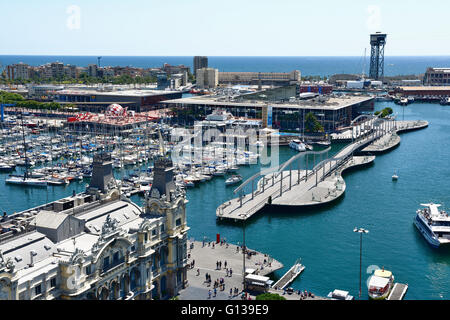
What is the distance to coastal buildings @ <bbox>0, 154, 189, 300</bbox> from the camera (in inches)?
1462

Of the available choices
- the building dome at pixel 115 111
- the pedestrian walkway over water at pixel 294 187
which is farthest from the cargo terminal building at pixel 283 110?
the pedestrian walkway over water at pixel 294 187

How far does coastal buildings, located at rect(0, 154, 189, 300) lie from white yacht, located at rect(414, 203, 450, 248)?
34945 millimetres

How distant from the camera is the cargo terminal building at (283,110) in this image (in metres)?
158

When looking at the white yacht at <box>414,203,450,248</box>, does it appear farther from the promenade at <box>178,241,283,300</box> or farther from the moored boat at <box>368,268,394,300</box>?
the promenade at <box>178,241,283,300</box>

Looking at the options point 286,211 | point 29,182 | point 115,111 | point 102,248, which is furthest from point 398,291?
point 115,111

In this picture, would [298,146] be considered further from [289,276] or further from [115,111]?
[289,276]

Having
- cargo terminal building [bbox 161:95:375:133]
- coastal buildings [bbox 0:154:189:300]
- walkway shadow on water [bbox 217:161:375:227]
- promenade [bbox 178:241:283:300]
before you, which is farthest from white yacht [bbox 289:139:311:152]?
coastal buildings [bbox 0:154:189:300]

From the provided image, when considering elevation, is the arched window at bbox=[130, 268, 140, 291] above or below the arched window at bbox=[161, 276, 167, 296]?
above

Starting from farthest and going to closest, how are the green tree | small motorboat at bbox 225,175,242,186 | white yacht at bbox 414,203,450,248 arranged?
the green tree
small motorboat at bbox 225,175,242,186
white yacht at bbox 414,203,450,248

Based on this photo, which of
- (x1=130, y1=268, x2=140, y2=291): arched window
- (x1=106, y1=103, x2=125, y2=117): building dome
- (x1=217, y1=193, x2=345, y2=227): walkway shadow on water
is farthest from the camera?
(x1=106, y1=103, x2=125, y2=117): building dome

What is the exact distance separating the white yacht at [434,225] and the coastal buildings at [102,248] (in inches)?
1376

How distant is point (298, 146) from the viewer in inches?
5285

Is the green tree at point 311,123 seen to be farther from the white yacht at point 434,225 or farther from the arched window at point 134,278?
the arched window at point 134,278
